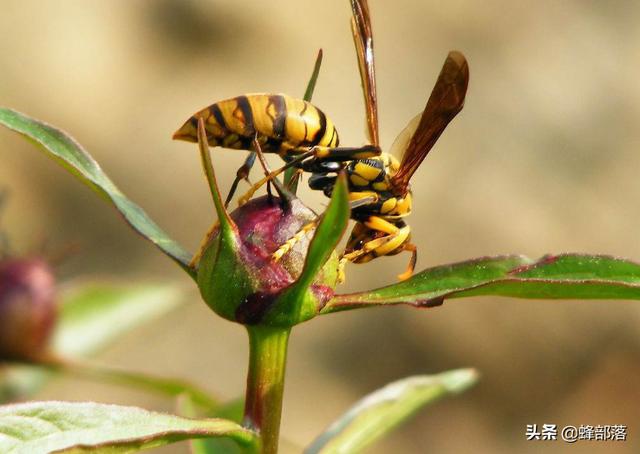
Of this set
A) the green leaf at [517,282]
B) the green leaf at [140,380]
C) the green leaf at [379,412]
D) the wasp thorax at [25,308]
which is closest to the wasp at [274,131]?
the green leaf at [517,282]

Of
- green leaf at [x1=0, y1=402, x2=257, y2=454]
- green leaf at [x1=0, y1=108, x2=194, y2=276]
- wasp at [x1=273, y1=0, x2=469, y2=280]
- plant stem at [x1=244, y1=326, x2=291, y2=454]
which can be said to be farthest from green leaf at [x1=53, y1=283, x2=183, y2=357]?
green leaf at [x1=0, y1=402, x2=257, y2=454]

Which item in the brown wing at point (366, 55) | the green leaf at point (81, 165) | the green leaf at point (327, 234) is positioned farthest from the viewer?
the brown wing at point (366, 55)

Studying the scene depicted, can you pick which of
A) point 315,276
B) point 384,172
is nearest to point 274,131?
point 384,172

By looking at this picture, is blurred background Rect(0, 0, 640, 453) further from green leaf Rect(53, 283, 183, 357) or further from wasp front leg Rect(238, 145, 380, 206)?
wasp front leg Rect(238, 145, 380, 206)

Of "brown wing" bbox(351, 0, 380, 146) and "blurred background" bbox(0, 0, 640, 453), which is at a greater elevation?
"blurred background" bbox(0, 0, 640, 453)

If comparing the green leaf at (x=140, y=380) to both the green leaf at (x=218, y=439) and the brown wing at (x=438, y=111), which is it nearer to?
the green leaf at (x=218, y=439)

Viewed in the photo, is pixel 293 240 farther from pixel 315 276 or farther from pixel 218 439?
pixel 218 439
